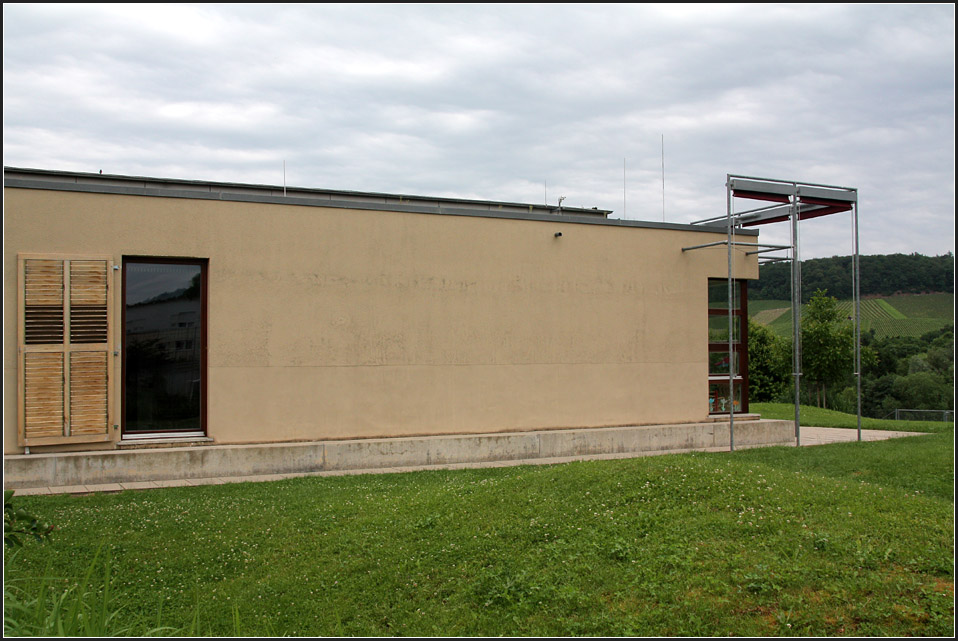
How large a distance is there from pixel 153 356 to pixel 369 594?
22.6 feet

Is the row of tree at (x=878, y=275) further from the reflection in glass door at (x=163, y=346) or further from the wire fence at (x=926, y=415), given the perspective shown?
the reflection in glass door at (x=163, y=346)

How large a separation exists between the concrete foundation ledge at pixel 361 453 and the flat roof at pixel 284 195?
3737 millimetres

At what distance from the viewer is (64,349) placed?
10.4 meters

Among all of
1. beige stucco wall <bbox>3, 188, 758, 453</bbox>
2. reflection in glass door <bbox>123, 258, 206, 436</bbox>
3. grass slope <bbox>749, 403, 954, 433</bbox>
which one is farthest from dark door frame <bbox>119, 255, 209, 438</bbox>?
grass slope <bbox>749, 403, 954, 433</bbox>

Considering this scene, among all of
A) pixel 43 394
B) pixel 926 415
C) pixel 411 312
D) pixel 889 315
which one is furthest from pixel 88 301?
pixel 889 315

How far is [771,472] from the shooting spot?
826 centimetres

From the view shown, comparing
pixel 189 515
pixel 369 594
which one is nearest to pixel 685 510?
pixel 369 594

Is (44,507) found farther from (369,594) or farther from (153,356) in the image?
(369,594)

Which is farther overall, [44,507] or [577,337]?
[577,337]

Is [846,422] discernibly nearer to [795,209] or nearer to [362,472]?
[795,209]

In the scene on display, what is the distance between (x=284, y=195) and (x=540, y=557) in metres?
9.82

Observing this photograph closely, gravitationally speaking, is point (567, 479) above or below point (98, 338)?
below

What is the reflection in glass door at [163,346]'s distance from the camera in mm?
11164

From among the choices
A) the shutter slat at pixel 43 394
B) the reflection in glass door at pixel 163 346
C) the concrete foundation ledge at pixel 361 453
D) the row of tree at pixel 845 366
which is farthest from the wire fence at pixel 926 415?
the shutter slat at pixel 43 394
